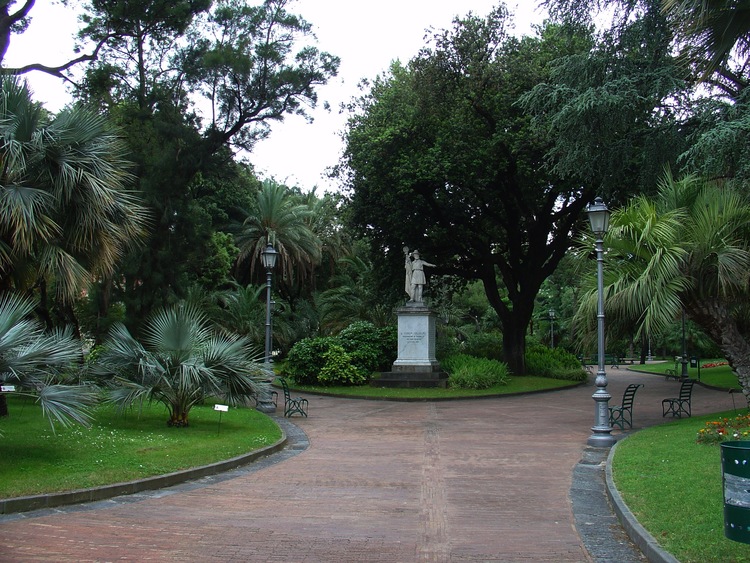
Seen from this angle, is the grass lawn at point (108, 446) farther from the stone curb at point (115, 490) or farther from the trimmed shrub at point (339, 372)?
the trimmed shrub at point (339, 372)

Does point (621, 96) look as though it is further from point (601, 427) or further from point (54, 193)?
point (54, 193)

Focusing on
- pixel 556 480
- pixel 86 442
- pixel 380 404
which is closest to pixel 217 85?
pixel 380 404

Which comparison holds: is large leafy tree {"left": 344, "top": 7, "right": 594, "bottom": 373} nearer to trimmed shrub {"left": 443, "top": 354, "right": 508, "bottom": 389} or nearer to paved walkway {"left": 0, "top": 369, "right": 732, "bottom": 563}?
trimmed shrub {"left": 443, "top": 354, "right": 508, "bottom": 389}

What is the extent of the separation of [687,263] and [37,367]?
1159 centimetres

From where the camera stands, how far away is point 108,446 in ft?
38.2

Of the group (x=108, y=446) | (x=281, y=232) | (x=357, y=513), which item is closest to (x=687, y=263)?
(x=357, y=513)

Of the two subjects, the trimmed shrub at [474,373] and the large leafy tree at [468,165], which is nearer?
the large leafy tree at [468,165]

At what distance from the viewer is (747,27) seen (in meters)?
12.3

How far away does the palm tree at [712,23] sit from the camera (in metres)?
11.4

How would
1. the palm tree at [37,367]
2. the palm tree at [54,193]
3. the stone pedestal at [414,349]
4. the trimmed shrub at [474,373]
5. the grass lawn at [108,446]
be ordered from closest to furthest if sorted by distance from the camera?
the grass lawn at [108,446] < the palm tree at [37,367] < the palm tree at [54,193] < the trimmed shrub at [474,373] < the stone pedestal at [414,349]

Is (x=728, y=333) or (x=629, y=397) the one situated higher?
(x=728, y=333)

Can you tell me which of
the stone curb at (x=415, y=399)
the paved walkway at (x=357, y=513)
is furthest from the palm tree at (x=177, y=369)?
the stone curb at (x=415, y=399)

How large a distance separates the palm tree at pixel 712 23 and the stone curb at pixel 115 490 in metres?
10.0

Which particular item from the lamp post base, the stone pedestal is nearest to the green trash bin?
the lamp post base
